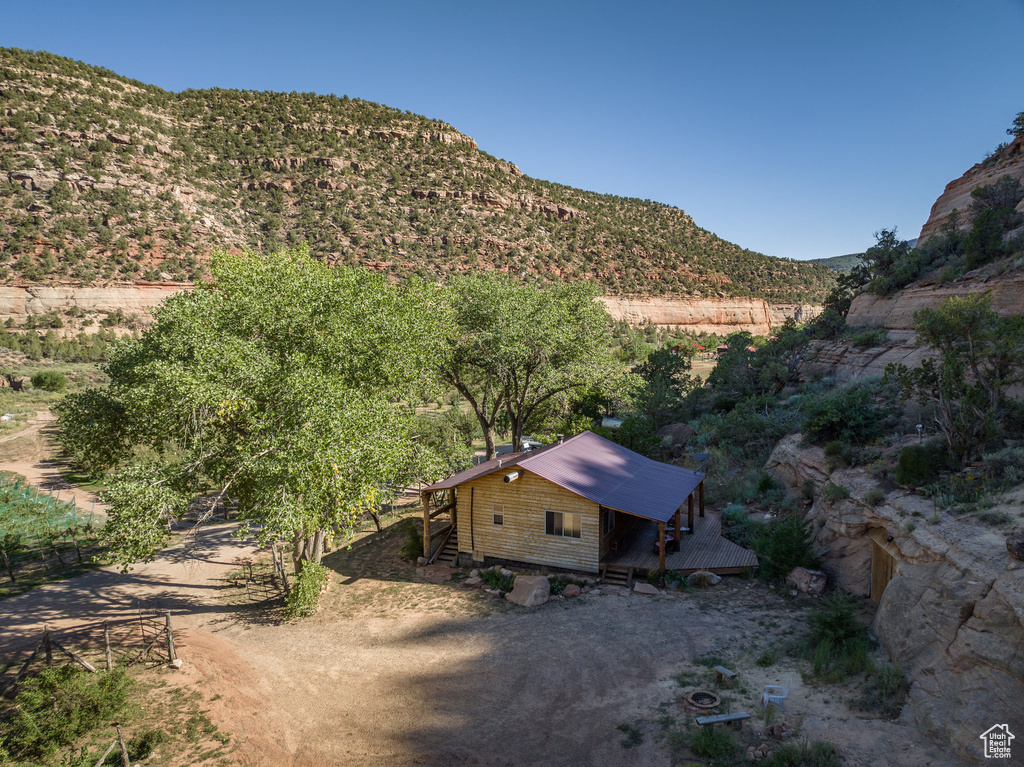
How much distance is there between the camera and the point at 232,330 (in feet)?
42.5

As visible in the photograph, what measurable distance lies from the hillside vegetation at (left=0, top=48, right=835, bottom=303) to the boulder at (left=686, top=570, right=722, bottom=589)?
50.2m

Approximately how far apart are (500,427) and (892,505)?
75.0 feet

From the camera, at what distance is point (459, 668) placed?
1062cm

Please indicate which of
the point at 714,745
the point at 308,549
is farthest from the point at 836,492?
the point at 308,549

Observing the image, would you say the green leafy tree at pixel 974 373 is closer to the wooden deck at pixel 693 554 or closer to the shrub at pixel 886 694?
the wooden deck at pixel 693 554

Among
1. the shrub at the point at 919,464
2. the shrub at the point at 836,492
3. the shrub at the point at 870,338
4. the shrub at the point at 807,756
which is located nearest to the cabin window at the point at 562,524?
the shrub at the point at 836,492

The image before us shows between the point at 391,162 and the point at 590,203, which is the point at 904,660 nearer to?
the point at 391,162

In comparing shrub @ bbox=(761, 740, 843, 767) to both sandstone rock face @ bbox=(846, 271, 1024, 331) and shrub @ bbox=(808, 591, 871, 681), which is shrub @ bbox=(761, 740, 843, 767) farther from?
sandstone rock face @ bbox=(846, 271, 1024, 331)

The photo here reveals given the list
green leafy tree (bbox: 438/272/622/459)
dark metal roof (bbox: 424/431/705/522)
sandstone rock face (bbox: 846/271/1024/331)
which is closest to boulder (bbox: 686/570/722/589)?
dark metal roof (bbox: 424/431/705/522)

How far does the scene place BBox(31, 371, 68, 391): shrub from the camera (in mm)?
39500

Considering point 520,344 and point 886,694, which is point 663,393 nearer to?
point 520,344

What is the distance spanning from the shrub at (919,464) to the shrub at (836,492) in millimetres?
1327

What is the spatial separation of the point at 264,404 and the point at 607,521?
10.1 m

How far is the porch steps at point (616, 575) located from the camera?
14195mm
